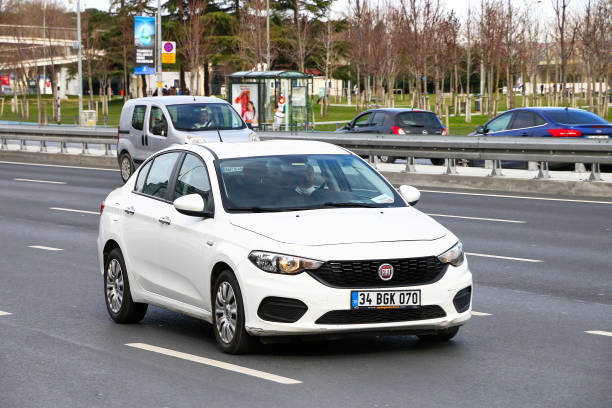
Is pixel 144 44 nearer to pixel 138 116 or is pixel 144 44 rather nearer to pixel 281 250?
pixel 138 116

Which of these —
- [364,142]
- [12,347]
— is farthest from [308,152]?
[364,142]

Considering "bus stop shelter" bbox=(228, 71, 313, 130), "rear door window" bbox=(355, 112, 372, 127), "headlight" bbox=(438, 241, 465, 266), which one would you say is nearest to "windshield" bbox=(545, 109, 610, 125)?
"rear door window" bbox=(355, 112, 372, 127)

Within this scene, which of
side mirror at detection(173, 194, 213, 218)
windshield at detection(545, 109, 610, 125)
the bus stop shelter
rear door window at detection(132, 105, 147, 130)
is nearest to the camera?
side mirror at detection(173, 194, 213, 218)

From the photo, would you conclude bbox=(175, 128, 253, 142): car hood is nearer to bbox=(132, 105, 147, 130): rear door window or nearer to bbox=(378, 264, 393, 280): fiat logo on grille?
bbox=(132, 105, 147, 130): rear door window

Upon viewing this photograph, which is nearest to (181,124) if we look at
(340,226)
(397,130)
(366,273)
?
(397,130)

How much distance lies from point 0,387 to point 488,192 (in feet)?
54.3

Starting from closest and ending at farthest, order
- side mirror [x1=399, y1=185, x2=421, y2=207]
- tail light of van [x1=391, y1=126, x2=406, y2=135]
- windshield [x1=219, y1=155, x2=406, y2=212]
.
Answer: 1. windshield [x1=219, y1=155, x2=406, y2=212]
2. side mirror [x1=399, y1=185, x2=421, y2=207]
3. tail light of van [x1=391, y1=126, x2=406, y2=135]

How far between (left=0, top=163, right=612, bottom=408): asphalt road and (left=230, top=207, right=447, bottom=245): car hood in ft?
2.61

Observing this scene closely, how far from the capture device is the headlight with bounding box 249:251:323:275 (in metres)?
7.03

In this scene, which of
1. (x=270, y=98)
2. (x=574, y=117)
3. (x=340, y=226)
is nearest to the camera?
(x=340, y=226)

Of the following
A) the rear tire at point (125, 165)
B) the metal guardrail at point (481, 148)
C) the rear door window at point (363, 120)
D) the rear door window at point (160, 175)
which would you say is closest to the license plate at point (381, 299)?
the rear door window at point (160, 175)

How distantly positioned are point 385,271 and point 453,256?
56cm

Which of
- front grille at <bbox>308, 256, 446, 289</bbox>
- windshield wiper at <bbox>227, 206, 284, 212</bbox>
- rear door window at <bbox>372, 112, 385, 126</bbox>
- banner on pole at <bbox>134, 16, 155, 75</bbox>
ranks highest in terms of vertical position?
banner on pole at <bbox>134, 16, 155, 75</bbox>

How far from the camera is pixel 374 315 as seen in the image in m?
7.12
